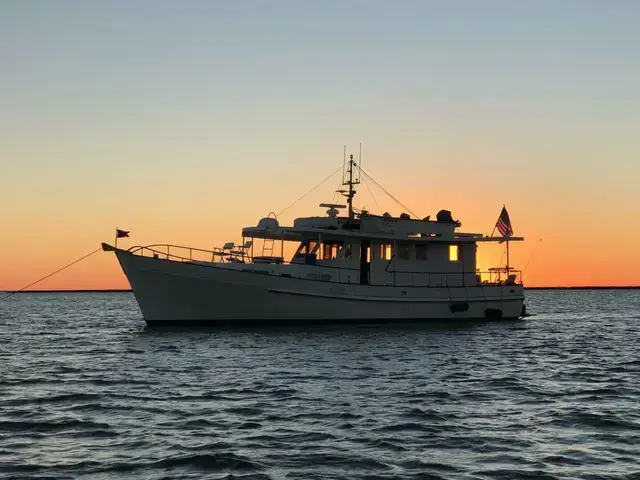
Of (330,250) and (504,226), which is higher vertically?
(504,226)

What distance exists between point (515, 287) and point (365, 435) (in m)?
30.7

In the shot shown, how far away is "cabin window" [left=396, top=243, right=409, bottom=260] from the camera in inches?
1432

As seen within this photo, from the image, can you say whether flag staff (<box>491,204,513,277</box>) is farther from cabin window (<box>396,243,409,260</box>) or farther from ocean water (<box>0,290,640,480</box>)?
ocean water (<box>0,290,640,480</box>)

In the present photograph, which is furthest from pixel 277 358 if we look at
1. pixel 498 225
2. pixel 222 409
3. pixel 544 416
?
pixel 498 225

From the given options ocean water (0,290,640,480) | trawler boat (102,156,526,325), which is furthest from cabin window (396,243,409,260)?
ocean water (0,290,640,480)

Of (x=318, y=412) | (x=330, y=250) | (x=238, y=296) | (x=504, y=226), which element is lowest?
(x=318, y=412)

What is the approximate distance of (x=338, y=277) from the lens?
34469mm

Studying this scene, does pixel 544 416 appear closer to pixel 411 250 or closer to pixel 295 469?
pixel 295 469

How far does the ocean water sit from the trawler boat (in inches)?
232

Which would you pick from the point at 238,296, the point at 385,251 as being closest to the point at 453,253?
the point at 385,251

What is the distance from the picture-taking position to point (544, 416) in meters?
13.4

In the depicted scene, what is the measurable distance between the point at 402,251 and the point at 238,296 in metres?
9.05

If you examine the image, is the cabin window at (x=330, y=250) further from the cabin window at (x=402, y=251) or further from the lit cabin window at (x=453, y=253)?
the lit cabin window at (x=453, y=253)

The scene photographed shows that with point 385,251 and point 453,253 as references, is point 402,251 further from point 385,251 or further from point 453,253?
point 453,253
